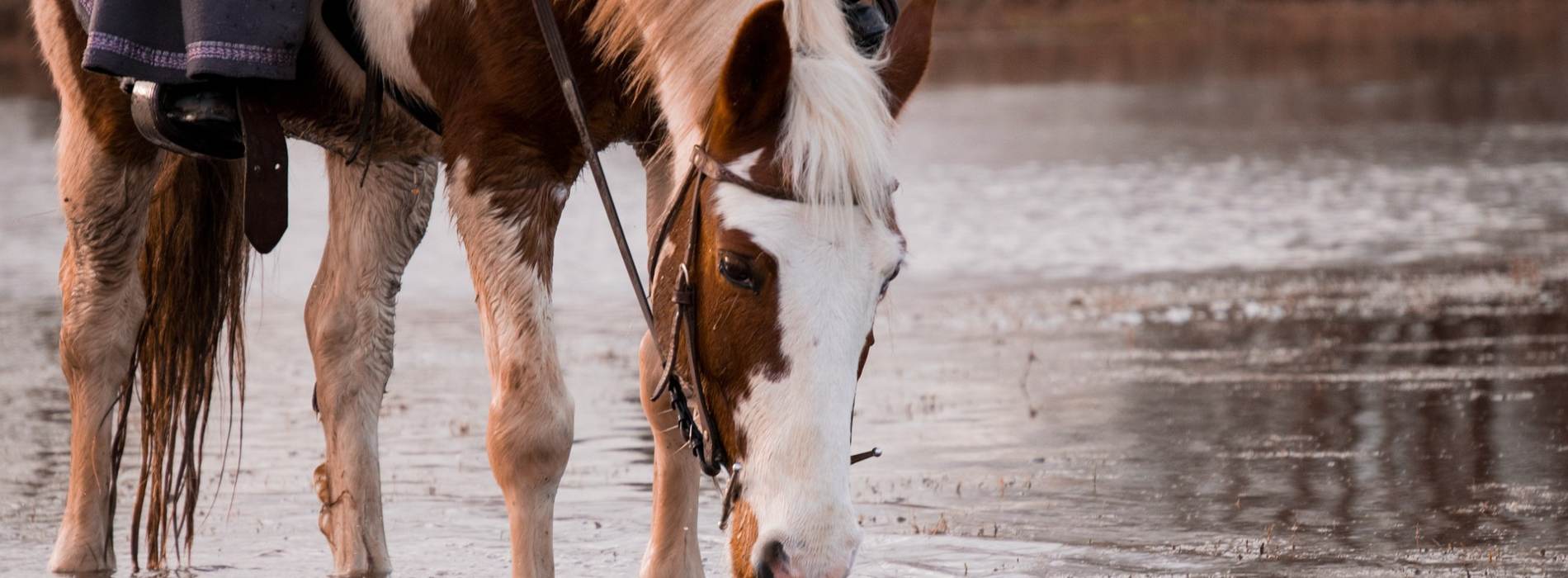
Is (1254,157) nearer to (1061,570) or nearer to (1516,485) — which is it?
(1516,485)

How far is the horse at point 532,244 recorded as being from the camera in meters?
3.13

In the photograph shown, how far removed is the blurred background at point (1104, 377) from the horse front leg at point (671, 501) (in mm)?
352

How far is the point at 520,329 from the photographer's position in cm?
388

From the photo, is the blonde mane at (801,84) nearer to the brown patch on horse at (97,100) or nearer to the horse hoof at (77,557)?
the brown patch on horse at (97,100)

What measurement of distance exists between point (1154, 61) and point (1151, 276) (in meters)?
24.8

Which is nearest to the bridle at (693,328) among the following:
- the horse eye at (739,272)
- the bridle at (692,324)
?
the bridle at (692,324)

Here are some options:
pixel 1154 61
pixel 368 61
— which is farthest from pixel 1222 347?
pixel 1154 61

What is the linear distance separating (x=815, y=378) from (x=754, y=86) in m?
0.51

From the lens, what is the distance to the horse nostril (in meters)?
3.08

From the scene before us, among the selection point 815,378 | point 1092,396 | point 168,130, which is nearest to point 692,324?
point 815,378

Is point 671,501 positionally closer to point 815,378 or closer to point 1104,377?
point 815,378

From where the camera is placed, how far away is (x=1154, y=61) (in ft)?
115

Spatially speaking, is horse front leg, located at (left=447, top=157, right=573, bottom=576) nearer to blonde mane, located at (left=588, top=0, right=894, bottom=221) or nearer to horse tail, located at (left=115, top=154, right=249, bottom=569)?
blonde mane, located at (left=588, top=0, right=894, bottom=221)

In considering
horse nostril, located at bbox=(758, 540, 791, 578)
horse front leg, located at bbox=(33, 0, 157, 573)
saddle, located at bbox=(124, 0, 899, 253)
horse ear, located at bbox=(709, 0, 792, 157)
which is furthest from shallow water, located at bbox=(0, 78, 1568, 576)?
horse ear, located at bbox=(709, 0, 792, 157)
